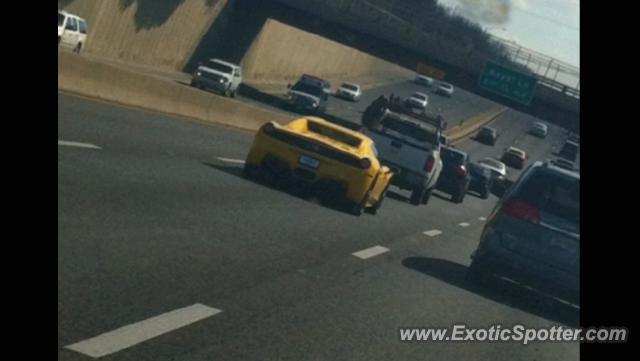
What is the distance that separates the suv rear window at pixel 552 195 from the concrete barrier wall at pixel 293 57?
5958 cm

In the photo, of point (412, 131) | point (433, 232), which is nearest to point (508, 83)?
point (412, 131)

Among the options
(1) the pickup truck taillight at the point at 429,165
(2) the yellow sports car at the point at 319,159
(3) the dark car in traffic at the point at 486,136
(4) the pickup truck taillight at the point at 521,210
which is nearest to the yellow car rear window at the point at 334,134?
(2) the yellow sports car at the point at 319,159

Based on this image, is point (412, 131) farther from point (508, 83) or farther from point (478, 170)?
point (508, 83)

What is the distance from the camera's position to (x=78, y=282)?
7516 mm

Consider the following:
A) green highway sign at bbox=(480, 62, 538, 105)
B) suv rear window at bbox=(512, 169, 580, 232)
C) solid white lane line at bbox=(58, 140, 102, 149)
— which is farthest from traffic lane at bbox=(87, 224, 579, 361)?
green highway sign at bbox=(480, 62, 538, 105)

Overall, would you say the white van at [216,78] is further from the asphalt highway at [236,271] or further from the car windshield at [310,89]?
the asphalt highway at [236,271]

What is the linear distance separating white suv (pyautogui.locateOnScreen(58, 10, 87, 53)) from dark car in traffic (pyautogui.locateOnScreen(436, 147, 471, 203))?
1626 cm

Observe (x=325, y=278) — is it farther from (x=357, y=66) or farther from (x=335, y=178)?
(x=357, y=66)

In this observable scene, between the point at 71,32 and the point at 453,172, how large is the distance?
17.2 m

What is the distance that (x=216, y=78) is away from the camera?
2096 inches

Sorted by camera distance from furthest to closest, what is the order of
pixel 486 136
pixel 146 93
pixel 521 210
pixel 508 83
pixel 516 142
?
pixel 516 142, pixel 486 136, pixel 508 83, pixel 146 93, pixel 521 210
